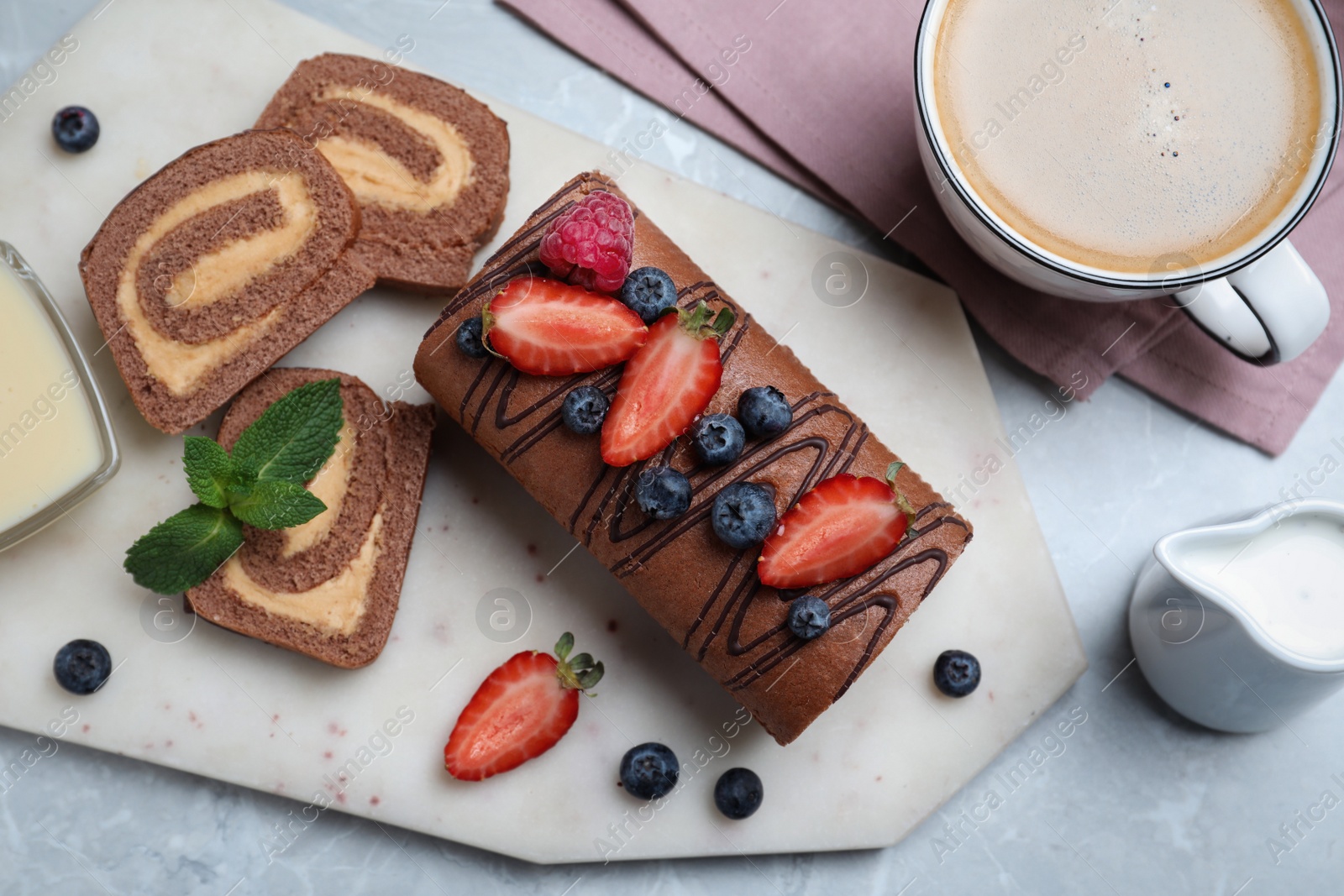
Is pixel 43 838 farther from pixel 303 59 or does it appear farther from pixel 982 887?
pixel 982 887

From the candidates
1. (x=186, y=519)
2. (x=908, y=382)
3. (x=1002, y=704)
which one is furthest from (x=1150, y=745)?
(x=186, y=519)

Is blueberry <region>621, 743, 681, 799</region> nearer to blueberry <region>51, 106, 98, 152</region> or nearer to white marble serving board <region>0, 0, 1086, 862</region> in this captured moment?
white marble serving board <region>0, 0, 1086, 862</region>

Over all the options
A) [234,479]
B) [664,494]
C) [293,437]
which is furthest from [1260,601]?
[234,479]

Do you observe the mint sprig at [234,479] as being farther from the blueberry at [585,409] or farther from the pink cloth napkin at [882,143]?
the pink cloth napkin at [882,143]

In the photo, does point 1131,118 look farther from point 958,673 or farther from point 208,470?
point 208,470

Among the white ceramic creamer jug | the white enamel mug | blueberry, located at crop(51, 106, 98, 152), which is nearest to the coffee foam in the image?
the white enamel mug

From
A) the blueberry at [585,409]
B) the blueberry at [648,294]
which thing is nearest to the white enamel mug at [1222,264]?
the blueberry at [648,294]
